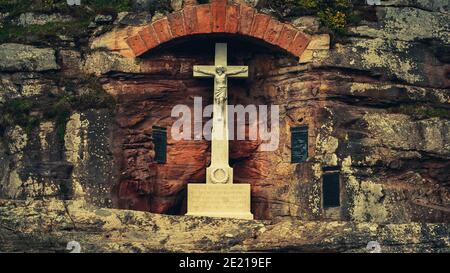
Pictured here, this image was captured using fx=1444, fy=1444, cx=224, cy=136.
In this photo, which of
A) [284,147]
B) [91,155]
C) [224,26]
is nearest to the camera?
[91,155]

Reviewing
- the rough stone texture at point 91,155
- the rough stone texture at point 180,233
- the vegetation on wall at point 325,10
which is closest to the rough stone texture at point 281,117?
the rough stone texture at point 91,155

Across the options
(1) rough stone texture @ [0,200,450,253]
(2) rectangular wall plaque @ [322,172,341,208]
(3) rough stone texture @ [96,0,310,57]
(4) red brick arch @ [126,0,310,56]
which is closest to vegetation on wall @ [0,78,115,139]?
(3) rough stone texture @ [96,0,310,57]

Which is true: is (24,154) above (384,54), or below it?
below

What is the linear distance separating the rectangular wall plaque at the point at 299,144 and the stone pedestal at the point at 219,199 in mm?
1471

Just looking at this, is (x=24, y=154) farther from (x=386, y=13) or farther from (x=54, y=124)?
(x=386, y=13)

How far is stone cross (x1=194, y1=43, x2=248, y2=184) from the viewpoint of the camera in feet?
124

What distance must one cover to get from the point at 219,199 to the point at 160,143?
232 centimetres

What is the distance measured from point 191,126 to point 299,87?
312 centimetres

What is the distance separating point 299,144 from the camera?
37.5 meters

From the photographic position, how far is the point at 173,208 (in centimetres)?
3816

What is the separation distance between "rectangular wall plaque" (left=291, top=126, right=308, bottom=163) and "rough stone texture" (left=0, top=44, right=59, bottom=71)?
648cm

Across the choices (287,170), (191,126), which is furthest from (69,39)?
(287,170)
